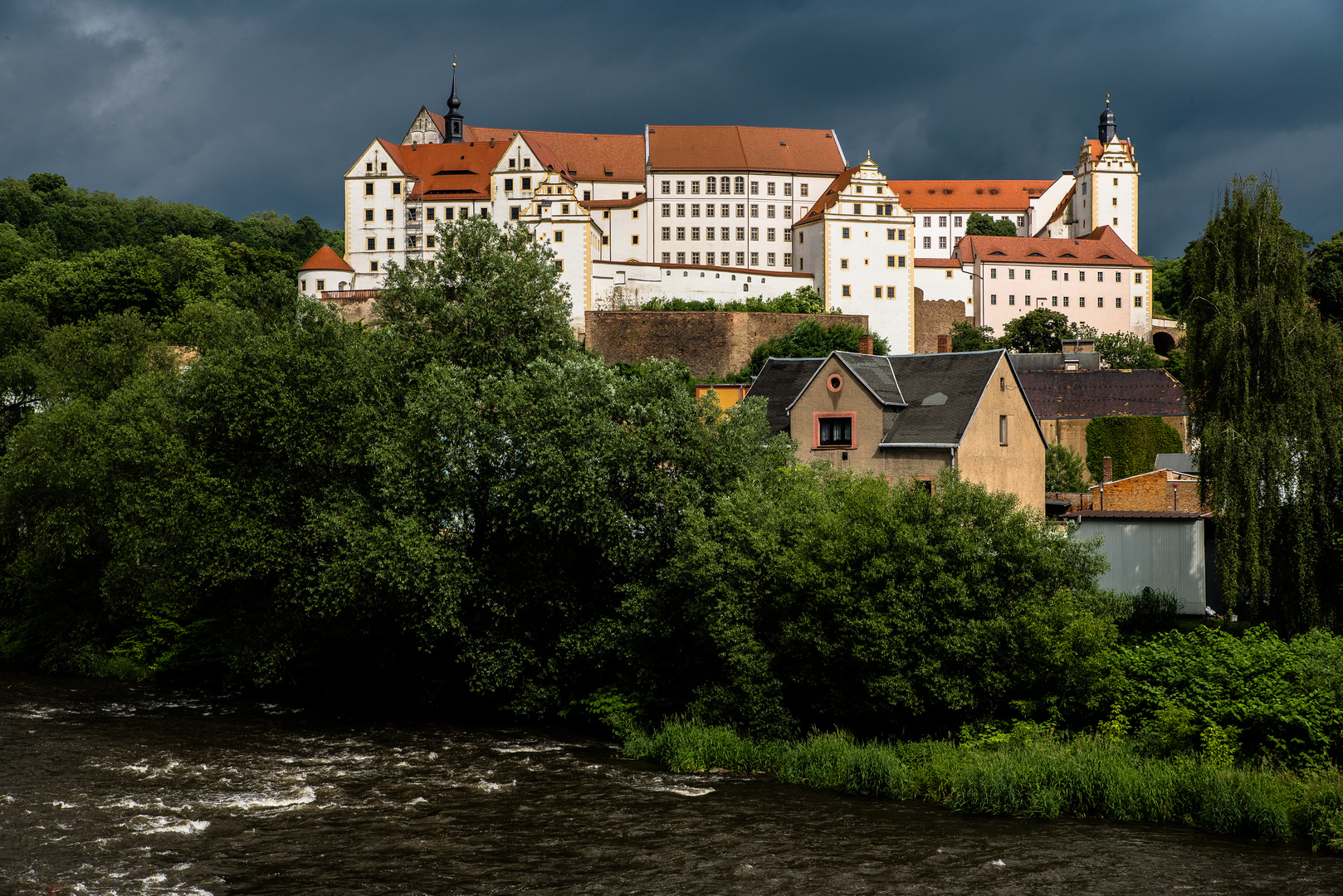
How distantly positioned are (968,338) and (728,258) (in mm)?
18705

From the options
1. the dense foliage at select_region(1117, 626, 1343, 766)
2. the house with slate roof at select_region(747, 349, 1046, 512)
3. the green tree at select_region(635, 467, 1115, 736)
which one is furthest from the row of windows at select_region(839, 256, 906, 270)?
the dense foliage at select_region(1117, 626, 1343, 766)

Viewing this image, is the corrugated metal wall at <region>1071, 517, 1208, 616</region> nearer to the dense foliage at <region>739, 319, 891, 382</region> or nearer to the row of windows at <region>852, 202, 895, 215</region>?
the dense foliage at <region>739, 319, 891, 382</region>

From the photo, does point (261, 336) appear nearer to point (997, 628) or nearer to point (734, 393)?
point (997, 628)

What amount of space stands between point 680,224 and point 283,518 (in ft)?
230

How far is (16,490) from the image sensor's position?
30.6 metres

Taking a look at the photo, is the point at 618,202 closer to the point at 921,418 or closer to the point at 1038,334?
the point at 1038,334

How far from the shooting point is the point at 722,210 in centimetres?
9275

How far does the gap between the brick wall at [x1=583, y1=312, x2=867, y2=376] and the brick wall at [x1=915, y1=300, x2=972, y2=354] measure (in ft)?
37.9

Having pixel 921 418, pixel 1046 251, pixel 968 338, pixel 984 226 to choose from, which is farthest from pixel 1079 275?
pixel 921 418

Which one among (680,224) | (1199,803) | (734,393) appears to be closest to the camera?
(1199,803)

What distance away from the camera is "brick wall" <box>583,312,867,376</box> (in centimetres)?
7675

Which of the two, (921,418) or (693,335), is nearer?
(921,418)

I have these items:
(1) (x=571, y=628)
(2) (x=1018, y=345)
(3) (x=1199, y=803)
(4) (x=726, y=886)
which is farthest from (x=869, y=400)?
(2) (x=1018, y=345)

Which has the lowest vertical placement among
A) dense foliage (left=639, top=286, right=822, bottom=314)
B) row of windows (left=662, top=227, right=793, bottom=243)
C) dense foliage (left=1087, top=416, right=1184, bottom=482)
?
dense foliage (left=1087, top=416, right=1184, bottom=482)
